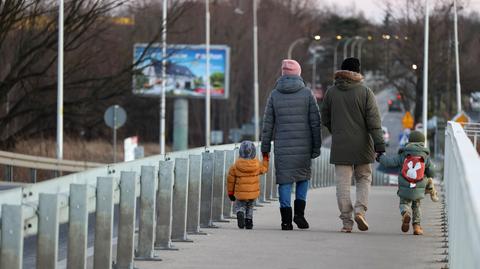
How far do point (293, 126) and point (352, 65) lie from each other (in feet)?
2.65

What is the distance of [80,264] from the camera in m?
9.34

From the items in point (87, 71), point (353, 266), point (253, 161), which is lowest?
point (353, 266)

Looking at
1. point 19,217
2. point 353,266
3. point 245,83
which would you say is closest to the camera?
point 19,217

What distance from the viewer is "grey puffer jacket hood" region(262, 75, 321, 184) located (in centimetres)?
1406

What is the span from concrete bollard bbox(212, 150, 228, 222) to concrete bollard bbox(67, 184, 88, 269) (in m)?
5.61

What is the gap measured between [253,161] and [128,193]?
4.10 meters

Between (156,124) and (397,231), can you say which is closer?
(397,231)

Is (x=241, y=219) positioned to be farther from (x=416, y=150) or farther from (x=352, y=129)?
(x=416, y=150)

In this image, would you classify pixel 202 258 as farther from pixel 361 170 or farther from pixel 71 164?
pixel 71 164

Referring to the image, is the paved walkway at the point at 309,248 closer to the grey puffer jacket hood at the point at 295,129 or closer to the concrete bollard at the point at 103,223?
the grey puffer jacket hood at the point at 295,129

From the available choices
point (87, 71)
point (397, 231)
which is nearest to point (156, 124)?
point (87, 71)

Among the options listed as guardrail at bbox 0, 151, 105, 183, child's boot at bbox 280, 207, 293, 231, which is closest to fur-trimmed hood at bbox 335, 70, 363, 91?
child's boot at bbox 280, 207, 293, 231

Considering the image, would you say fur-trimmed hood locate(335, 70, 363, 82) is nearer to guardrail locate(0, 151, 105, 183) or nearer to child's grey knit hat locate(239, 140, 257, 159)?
child's grey knit hat locate(239, 140, 257, 159)

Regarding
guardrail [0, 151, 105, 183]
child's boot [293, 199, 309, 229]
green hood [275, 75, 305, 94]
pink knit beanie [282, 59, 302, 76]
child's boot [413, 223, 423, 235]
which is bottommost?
child's boot [413, 223, 423, 235]
